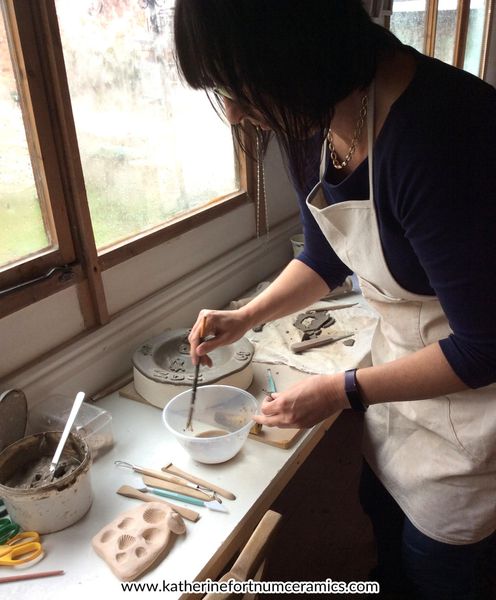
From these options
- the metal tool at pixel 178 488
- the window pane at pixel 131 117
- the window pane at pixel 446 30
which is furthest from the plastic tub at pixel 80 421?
the window pane at pixel 446 30

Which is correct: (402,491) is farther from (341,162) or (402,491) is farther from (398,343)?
(341,162)

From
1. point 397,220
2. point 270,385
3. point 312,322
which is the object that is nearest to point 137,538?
point 270,385

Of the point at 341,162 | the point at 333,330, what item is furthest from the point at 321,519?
the point at 341,162

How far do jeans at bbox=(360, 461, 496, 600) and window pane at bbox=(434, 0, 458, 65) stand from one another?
258 centimetres

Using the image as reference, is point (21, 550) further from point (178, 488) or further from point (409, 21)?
point (409, 21)

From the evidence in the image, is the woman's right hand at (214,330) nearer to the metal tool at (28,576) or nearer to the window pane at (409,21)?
the metal tool at (28,576)

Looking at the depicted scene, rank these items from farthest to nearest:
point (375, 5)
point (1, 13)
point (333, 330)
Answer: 1. point (375, 5)
2. point (333, 330)
3. point (1, 13)

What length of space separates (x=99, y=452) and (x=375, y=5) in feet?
5.93

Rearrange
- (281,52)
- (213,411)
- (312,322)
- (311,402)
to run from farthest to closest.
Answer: (312,322) → (213,411) → (311,402) → (281,52)

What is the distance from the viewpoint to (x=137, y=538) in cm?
74

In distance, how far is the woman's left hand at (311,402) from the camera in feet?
2.63

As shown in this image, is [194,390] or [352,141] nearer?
[352,141]

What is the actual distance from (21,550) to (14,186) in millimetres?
590

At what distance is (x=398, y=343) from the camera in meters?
0.92
